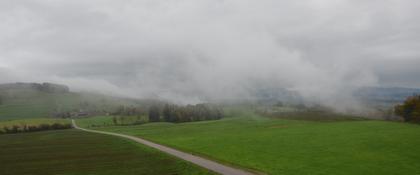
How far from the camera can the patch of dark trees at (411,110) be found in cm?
11383

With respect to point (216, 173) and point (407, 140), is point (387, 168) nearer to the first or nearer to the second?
point (216, 173)

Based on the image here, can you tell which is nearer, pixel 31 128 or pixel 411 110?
pixel 411 110

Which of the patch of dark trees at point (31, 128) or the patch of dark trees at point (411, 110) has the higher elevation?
the patch of dark trees at point (411, 110)

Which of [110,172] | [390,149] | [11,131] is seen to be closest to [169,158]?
[110,172]

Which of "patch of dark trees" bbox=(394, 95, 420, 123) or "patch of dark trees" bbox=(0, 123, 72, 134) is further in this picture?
"patch of dark trees" bbox=(0, 123, 72, 134)

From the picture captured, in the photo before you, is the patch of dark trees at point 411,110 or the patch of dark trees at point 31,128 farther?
the patch of dark trees at point 31,128

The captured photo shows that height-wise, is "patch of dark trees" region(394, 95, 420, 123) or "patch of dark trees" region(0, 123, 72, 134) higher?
"patch of dark trees" region(394, 95, 420, 123)

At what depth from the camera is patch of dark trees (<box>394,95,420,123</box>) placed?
373 feet

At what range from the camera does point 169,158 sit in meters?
44.2

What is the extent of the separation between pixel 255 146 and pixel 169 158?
1609 cm

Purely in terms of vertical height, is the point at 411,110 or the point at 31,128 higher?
the point at 411,110

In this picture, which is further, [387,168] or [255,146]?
[255,146]

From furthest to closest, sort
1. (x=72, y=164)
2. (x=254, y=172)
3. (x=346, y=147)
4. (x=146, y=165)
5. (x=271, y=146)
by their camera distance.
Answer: (x=271, y=146) < (x=346, y=147) < (x=72, y=164) < (x=146, y=165) < (x=254, y=172)

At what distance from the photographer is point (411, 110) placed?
4641 inches
